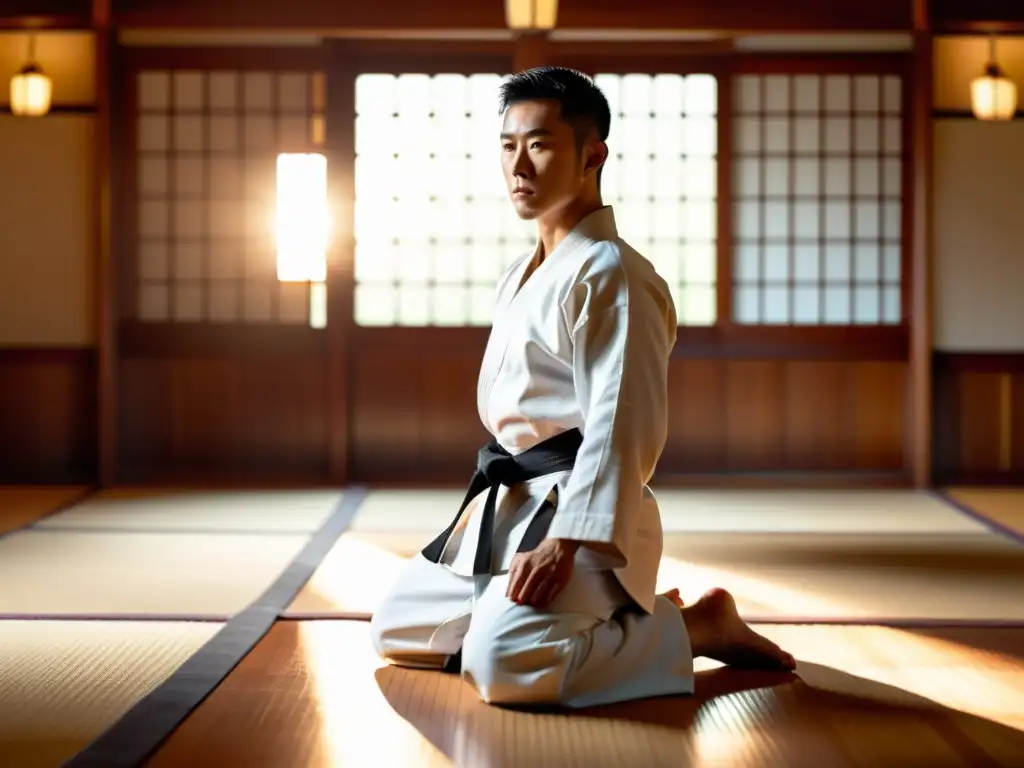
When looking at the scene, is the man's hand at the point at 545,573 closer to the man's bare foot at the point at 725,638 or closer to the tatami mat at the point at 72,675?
the man's bare foot at the point at 725,638

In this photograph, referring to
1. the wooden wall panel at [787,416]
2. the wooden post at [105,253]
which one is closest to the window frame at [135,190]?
the wooden post at [105,253]

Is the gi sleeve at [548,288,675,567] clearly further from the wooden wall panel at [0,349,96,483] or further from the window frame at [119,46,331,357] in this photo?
the wooden wall panel at [0,349,96,483]

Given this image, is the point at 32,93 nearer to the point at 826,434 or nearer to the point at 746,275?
the point at 746,275

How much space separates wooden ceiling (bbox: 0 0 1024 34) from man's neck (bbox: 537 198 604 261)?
10.5 ft

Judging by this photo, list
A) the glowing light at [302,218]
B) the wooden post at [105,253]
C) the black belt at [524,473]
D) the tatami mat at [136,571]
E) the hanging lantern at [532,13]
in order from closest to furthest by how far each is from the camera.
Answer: the black belt at [524,473] → the tatami mat at [136,571] → the hanging lantern at [532,13] → the wooden post at [105,253] → the glowing light at [302,218]

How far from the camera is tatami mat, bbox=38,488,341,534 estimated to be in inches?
173

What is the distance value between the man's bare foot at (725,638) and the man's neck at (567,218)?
0.76m

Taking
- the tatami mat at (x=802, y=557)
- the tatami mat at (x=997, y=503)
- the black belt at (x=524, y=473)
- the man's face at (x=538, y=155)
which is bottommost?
the tatami mat at (x=997, y=503)

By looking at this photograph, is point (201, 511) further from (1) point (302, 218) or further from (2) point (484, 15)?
(2) point (484, 15)

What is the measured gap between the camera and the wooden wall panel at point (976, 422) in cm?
566

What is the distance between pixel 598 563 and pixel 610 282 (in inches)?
19.7

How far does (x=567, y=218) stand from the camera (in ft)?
7.72

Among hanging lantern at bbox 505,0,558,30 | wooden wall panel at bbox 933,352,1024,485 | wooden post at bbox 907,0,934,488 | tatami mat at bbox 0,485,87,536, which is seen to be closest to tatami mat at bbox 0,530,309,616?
tatami mat at bbox 0,485,87,536

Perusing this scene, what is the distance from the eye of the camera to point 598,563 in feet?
6.98
